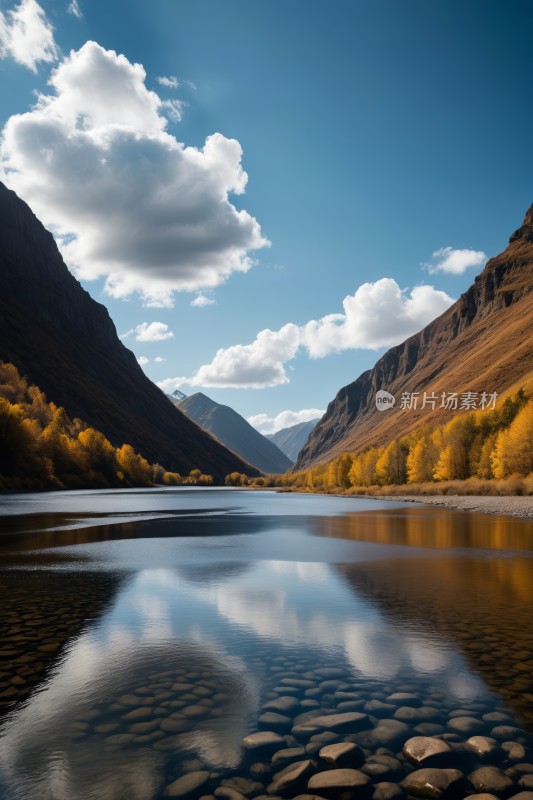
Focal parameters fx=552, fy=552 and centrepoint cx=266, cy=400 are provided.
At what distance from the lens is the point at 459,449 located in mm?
112250

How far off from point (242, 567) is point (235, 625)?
35.0ft

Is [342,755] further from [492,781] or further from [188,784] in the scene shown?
[188,784]

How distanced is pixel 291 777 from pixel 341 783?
650mm

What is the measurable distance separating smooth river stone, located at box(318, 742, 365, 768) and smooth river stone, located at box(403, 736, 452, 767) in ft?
2.23

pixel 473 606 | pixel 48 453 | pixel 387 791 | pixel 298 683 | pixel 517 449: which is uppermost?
pixel 517 449

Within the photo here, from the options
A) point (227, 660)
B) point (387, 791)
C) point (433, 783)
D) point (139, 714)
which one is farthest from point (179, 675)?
point (433, 783)

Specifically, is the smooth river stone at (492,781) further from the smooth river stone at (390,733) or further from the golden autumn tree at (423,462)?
the golden autumn tree at (423,462)

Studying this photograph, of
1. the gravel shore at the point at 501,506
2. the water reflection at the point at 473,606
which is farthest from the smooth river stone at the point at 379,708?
the gravel shore at the point at 501,506

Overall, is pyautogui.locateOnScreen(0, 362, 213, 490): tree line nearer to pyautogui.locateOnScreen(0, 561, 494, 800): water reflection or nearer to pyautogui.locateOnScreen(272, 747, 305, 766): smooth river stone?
pyautogui.locateOnScreen(0, 561, 494, 800): water reflection

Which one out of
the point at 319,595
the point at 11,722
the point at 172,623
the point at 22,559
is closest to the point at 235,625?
the point at 172,623

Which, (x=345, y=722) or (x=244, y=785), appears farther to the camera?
(x=345, y=722)

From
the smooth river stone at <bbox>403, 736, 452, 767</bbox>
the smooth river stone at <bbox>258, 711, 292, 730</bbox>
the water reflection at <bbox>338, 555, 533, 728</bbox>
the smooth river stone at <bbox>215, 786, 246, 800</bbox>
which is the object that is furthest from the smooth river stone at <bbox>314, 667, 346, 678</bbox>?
the smooth river stone at <bbox>215, 786, 246, 800</bbox>

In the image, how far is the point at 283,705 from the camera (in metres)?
9.69

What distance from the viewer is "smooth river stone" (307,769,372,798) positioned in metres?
6.85
